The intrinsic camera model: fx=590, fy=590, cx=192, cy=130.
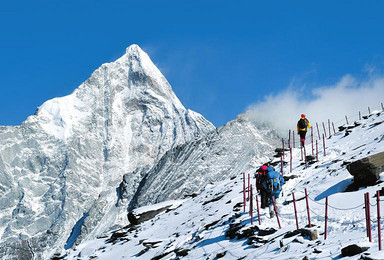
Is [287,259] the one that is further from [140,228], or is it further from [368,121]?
[368,121]

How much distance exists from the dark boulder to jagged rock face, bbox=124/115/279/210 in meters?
121

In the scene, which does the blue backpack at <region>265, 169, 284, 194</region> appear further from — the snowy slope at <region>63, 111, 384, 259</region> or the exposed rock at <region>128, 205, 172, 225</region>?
the exposed rock at <region>128, 205, 172, 225</region>

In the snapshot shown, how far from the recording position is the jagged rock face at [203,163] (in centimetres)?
14750

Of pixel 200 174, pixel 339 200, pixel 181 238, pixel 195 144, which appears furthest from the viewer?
pixel 195 144

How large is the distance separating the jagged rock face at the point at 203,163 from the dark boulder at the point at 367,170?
12057 centimetres

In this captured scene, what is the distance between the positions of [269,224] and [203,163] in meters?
133

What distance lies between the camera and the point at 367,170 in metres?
21.3

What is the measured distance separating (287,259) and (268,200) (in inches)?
236

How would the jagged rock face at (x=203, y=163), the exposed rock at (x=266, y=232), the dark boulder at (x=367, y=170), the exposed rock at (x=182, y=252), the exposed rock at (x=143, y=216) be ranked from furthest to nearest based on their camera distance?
the jagged rock face at (x=203, y=163)
the exposed rock at (x=143, y=216)
the exposed rock at (x=182, y=252)
the dark boulder at (x=367, y=170)
the exposed rock at (x=266, y=232)

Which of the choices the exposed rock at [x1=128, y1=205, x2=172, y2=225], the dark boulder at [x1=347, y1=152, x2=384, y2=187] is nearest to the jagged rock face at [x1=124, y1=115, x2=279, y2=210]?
the exposed rock at [x1=128, y1=205, x2=172, y2=225]

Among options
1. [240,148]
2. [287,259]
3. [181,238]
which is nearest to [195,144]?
[240,148]

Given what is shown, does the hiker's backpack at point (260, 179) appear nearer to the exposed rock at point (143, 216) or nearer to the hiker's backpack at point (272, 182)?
the hiker's backpack at point (272, 182)

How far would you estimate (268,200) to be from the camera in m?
21.8

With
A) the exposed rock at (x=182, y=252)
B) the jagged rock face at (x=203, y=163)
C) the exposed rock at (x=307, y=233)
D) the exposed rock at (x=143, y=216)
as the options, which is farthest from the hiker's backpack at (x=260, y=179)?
the jagged rock face at (x=203, y=163)
